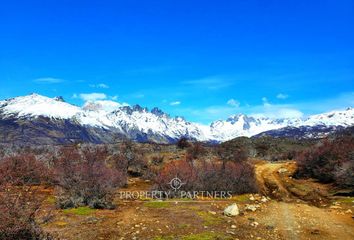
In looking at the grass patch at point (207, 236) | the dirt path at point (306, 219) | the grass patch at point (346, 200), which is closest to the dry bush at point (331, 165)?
the dirt path at point (306, 219)

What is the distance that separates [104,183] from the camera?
2588 cm

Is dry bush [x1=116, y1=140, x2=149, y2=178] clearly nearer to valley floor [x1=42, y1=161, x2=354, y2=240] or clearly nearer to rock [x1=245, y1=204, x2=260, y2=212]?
valley floor [x1=42, y1=161, x2=354, y2=240]

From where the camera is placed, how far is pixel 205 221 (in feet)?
69.6

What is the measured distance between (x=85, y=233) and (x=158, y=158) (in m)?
45.6

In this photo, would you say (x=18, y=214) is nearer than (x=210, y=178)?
Yes

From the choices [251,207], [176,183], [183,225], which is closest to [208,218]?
[183,225]

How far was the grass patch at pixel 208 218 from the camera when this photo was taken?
68.8 ft

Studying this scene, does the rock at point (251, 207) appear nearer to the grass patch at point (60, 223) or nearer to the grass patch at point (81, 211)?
the grass patch at point (81, 211)

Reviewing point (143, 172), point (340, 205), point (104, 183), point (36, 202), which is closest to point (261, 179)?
point (143, 172)

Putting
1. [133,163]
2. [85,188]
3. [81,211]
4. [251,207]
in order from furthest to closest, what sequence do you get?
1. [133,163]
2. [85,188]
3. [251,207]
4. [81,211]

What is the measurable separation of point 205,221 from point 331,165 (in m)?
26.5

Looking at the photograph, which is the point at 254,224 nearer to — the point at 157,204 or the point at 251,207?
the point at 251,207

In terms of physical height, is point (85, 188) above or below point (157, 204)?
above

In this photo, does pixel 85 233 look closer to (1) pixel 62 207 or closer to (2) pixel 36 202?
(2) pixel 36 202
